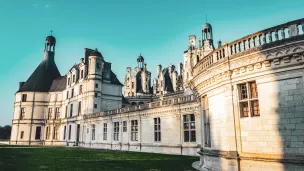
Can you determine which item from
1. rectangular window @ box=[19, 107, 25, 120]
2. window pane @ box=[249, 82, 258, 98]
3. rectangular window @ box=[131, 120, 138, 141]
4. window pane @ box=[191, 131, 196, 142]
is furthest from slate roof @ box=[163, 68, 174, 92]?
window pane @ box=[249, 82, 258, 98]

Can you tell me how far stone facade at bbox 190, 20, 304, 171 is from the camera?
23.6 ft

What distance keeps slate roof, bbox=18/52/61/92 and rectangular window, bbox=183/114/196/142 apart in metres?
40.8

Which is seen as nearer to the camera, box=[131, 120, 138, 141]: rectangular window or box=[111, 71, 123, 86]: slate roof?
box=[131, 120, 138, 141]: rectangular window

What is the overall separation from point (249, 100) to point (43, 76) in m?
53.2

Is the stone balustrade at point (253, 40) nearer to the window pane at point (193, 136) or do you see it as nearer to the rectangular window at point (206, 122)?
the rectangular window at point (206, 122)

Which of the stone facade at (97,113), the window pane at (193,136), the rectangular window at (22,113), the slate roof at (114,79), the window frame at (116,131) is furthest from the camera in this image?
the rectangular window at (22,113)

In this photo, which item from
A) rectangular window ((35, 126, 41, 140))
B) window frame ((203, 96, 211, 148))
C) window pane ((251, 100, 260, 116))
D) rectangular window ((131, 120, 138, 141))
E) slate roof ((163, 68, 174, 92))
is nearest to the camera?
window pane ((251, 100, 260, 116))

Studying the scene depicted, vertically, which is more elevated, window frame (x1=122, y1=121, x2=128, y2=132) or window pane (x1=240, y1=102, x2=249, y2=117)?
window pane (x1=240, y1=102, x2=249, y2=117)

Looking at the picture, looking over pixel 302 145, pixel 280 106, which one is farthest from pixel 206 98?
pixel 302 145

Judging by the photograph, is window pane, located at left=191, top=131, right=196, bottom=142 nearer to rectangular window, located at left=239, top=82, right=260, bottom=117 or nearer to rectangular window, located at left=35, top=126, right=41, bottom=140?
rectangular window, located at left=239, top=82, right=260, bottom=117

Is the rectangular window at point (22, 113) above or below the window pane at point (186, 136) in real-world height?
above

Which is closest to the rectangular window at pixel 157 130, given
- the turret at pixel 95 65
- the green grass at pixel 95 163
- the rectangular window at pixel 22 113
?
the green grass at pixel 95 163

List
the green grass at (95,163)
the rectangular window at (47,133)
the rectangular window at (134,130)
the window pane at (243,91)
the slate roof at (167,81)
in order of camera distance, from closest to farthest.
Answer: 1. the window pane at (243,91)
2. the green grass at (95,163)
3. the rectangular window at (134,130)
4. the rectangular window at (47,133)
5. the slate roof at (167,81)

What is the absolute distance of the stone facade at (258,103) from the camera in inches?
283
